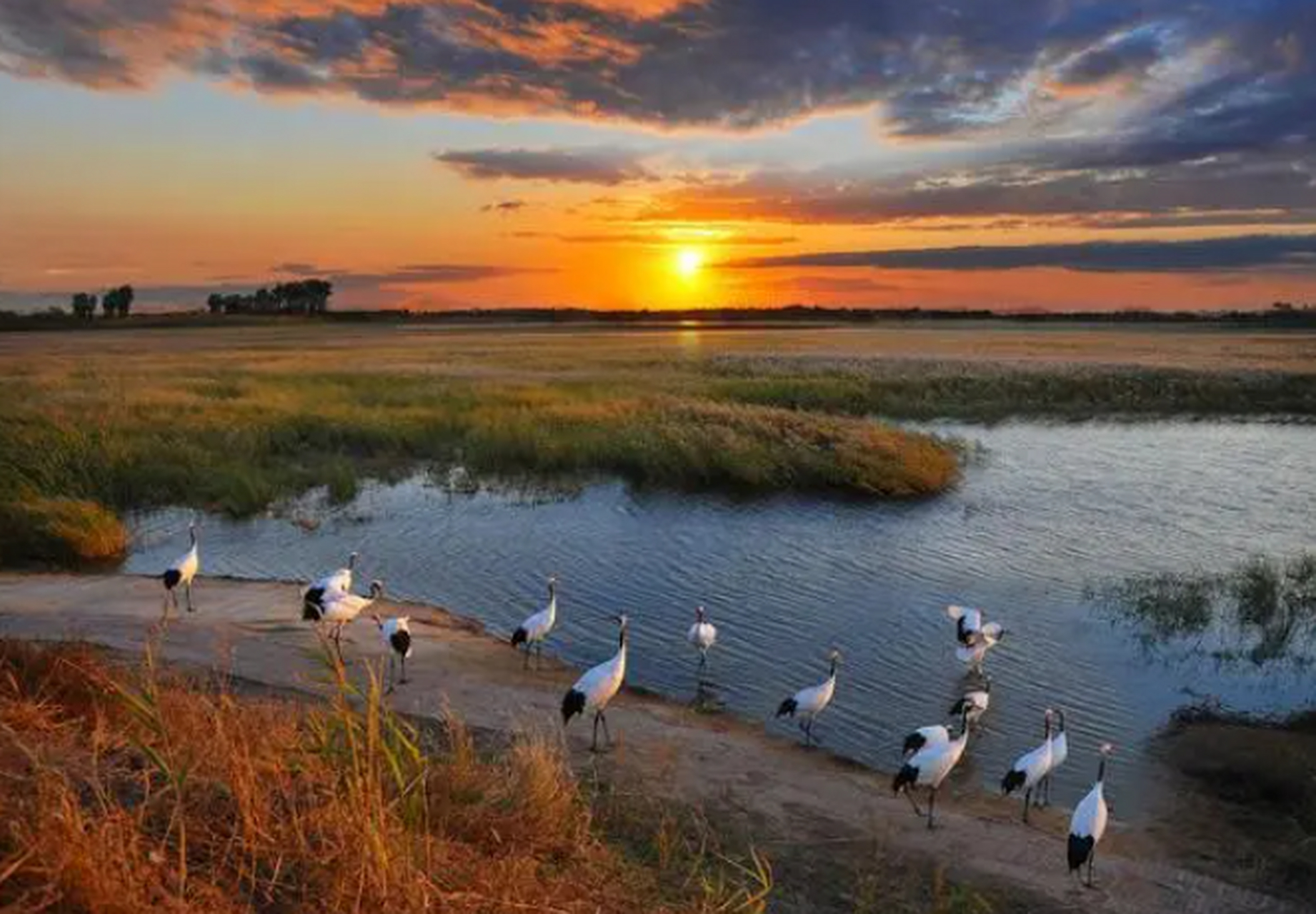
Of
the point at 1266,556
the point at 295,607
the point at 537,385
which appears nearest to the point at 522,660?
the point at 295,607

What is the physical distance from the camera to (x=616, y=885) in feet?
21.4

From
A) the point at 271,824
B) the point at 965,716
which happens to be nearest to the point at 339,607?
the point at 965,716

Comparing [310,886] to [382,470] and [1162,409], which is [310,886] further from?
[1162,409]

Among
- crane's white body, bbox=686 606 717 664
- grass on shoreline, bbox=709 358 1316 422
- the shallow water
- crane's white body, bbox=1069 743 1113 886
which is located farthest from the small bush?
grass on shoreline, bbox=709 358 1316 422

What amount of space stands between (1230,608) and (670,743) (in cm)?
1146

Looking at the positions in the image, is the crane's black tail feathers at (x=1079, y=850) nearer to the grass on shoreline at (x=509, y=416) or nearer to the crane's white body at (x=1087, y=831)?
the crane's white body at (x=1087, y=831)

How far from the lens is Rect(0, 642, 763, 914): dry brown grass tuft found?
4539 mm

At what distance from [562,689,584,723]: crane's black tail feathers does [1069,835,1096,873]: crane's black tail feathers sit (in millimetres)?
5095

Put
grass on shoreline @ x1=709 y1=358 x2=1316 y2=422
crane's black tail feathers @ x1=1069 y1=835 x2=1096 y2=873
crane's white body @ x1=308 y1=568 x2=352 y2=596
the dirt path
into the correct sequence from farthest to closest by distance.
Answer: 1. grass on shoreline @ x1=709 y1=358 x2=1316 y2=422
2. crane's white body @ x1=308 y1=568 x2=352 y2=596
3. the dirt path
4. crane's black tail feathers @ x1=1069 y1=835 x2=1096 y2=873

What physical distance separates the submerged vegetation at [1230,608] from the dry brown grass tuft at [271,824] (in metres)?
12.1

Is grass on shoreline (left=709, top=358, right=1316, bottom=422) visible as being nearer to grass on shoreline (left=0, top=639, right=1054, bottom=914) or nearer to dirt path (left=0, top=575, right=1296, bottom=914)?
dirt path (left=0, top=575, right=1296, bottom=914)

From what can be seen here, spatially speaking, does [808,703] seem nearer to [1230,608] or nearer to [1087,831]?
[1087,831]

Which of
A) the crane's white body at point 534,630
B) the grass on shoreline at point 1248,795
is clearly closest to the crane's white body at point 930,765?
the grass on shoreline at point 1248,795

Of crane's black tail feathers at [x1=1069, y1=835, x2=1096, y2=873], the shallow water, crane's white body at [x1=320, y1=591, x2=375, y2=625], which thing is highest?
crane's white body at [x1=320, y1=591, x2=375, y2=625]
